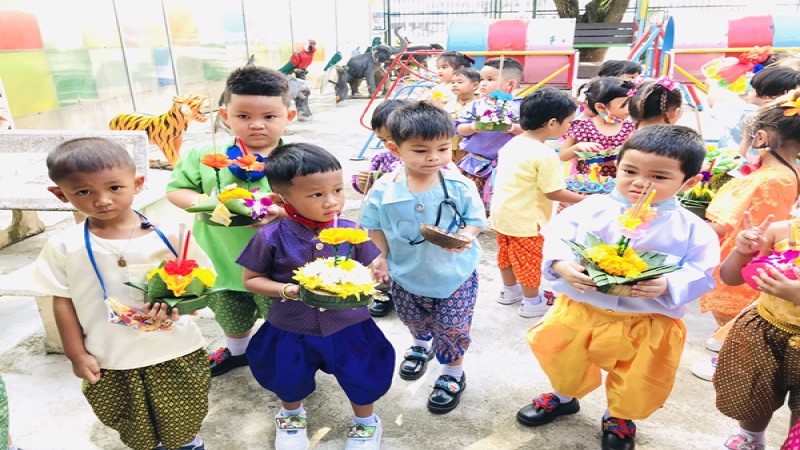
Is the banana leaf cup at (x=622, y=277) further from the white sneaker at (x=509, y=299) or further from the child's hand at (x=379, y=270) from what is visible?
the white sneaker at (x=509, y=299)

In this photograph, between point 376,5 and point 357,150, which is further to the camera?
point 376,5

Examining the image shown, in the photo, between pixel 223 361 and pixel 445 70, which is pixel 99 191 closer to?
pixel 223 361

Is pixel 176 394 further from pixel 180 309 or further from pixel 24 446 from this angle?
pixel 24 446

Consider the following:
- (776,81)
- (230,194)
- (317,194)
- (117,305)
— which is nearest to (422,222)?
(317,194)

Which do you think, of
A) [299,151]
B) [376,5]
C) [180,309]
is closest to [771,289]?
[299,151]

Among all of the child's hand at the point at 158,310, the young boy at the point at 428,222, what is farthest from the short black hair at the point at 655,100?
the child's hand at the point at 158,310

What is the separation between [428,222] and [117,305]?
1.12 m

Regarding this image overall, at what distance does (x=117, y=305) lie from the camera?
1.62m

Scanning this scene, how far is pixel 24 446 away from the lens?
219 centimetres

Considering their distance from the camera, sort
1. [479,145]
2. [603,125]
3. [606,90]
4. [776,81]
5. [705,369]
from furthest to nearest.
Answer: [479,145] < [603,125] < [606,90] < [776,81] < [705,369]

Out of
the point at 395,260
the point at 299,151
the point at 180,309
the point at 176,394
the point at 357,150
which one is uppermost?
the point at 299,151

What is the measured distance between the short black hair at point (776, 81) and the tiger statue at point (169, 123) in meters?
4.43

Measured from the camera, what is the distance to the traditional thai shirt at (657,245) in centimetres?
178

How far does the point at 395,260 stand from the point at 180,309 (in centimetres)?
92
